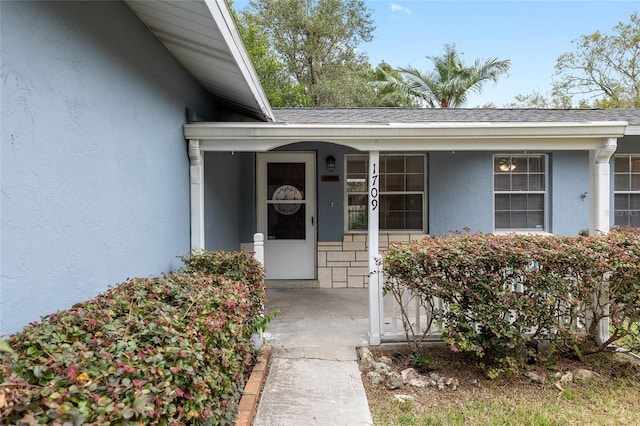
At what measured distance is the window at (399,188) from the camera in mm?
6695

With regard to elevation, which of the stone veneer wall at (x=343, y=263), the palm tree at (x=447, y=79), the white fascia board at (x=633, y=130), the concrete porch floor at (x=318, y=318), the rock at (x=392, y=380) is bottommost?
the rock at (x=392, y=380)

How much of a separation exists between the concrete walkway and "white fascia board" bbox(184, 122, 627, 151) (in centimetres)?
218

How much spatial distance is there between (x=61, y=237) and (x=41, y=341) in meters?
0.72

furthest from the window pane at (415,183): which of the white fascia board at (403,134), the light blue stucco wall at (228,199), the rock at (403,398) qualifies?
the rock at (403,398)

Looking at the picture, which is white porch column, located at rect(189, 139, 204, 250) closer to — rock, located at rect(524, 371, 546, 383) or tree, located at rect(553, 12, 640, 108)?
rock, located at rect(524, 371, 546, 383)

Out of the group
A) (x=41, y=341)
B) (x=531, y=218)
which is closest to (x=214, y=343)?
(x=41, y=341)

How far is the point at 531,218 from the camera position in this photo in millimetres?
6684

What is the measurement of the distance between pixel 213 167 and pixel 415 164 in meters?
3.55

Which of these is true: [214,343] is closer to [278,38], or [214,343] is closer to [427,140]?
[427,140]

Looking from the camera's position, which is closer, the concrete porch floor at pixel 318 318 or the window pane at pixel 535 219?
the concrete porch floor at pixel 318 318

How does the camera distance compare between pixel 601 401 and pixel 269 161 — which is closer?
pixel 601 401

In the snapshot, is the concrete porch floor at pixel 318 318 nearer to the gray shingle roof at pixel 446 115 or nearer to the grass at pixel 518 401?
the grass at pixel 518 401

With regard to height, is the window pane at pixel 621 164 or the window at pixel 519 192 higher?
the window pane at pixel 621 164

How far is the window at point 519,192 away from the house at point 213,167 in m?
0.02
